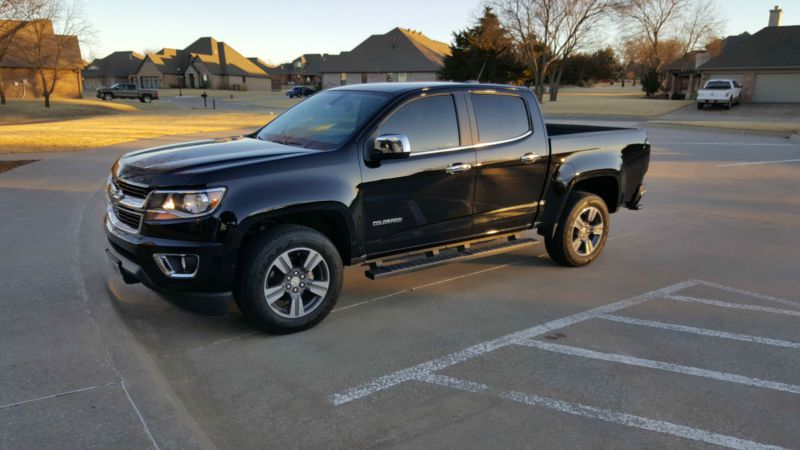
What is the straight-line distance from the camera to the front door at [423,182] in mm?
4879

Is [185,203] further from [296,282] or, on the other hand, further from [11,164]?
[11,164]

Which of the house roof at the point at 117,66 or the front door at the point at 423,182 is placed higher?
the house roof at the point at 117,66

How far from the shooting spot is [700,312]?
525 centimetres

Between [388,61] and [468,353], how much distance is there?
75290mm

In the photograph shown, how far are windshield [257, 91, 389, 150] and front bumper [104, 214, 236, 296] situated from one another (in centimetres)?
126

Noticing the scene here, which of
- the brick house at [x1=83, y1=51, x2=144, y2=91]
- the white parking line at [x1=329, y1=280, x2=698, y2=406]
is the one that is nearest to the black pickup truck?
the white parking line at [x1=329, y1=280, x2=698, y2=406]

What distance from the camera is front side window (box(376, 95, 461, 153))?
16.6ft

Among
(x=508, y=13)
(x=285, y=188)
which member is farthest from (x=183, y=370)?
(x=508, y=13)

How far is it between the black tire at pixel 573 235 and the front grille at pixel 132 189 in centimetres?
409

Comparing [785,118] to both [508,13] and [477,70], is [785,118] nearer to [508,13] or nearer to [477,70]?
[508,13]

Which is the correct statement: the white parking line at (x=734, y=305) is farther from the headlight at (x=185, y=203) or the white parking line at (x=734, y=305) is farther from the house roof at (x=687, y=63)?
the house roof at (x=687, y=63)

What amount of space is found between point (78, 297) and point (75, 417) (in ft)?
6.79

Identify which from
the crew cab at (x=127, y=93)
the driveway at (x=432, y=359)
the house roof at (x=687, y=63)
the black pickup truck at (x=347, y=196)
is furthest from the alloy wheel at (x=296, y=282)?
the house roof at (x=687, y=63)

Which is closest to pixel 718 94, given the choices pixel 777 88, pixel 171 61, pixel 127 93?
pixel 777 88
